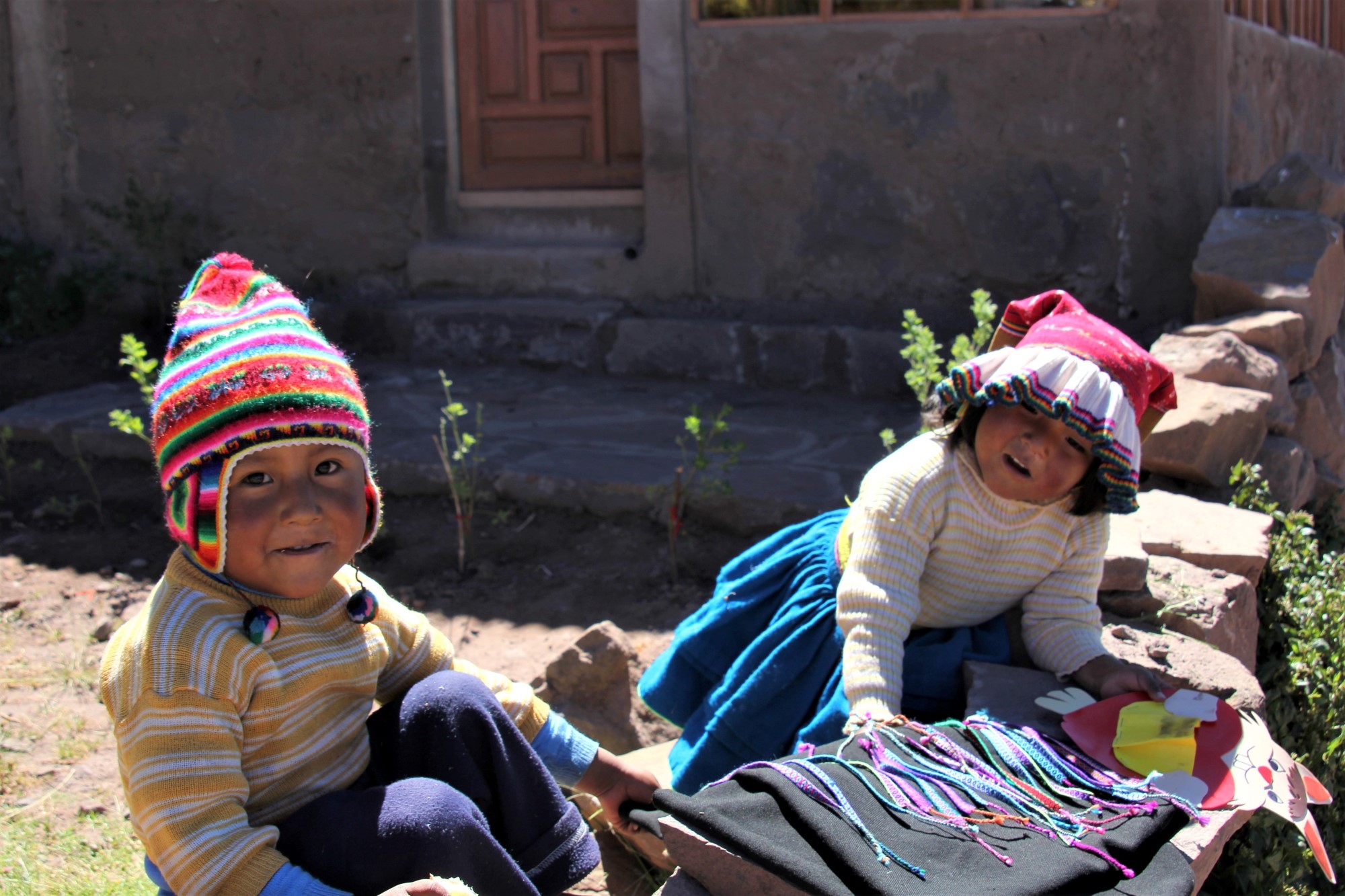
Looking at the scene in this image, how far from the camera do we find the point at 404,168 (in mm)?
5891

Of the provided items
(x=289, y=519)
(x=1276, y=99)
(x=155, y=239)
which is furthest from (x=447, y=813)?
(x=1276, y=99)

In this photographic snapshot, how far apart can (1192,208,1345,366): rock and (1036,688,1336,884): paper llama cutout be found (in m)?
2.52

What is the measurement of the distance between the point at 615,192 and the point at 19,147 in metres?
3.31

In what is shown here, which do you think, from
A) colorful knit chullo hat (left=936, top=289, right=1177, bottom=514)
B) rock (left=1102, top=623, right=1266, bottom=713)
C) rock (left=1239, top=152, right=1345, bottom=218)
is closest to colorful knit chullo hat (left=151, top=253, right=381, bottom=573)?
colorful knit chullo hat (left=936, top=289, right=1177, bottom=514)

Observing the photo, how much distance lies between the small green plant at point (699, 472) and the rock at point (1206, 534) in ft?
4.01

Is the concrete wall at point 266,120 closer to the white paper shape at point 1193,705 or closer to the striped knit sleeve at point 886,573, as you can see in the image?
the striped knit sleeve at point 886,573

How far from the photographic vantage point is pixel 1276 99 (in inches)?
227

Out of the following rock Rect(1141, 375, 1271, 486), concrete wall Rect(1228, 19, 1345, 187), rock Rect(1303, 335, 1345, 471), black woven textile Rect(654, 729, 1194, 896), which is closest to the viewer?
black woven textile Rect(654, 729, 1194, 896)

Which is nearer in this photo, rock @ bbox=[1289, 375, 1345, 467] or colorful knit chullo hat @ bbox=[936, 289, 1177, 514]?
colorful knit chullo hat @ bbox=[936, 289, 1177, 514]

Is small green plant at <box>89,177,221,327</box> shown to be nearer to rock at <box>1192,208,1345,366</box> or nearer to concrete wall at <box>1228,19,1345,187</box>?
rock at <box>1192,208,1345,366</box>

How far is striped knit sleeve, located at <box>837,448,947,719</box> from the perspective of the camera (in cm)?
219

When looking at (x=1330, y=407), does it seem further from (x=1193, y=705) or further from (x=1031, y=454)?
(x=1031, y=454)

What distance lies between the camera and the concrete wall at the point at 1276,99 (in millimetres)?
5082

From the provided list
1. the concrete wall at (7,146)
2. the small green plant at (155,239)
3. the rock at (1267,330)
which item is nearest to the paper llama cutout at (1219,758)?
the rock at (1267,330)
